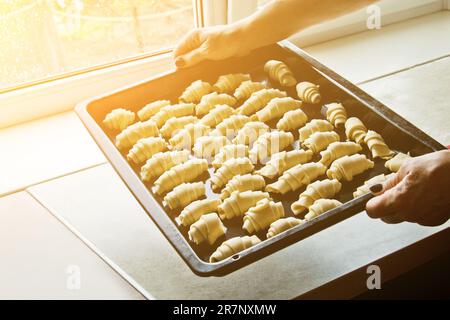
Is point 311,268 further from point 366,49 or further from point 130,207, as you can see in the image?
point 366,49

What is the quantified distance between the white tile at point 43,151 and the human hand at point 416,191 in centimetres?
76

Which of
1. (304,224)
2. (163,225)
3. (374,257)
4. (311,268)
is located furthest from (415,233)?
(163,225)

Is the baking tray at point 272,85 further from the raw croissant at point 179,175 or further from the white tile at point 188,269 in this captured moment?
the white tile at point 188,269

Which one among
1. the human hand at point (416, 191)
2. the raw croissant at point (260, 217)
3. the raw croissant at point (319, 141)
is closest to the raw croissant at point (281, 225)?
the raw croissant at point (260, 217)

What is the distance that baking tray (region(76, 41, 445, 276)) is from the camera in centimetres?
90

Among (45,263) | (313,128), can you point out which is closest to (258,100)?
(313,128)

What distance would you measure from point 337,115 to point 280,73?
0.65 ft

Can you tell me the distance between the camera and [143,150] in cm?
116

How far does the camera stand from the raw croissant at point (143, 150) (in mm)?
1158

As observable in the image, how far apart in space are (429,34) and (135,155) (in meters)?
1.30

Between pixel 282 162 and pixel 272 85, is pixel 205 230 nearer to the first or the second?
pixel 282 162

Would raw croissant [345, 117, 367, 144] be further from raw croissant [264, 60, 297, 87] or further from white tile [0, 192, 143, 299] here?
white tile [0, 192, 143, 299]

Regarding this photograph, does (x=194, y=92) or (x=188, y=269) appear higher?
(x=194, y=92)
